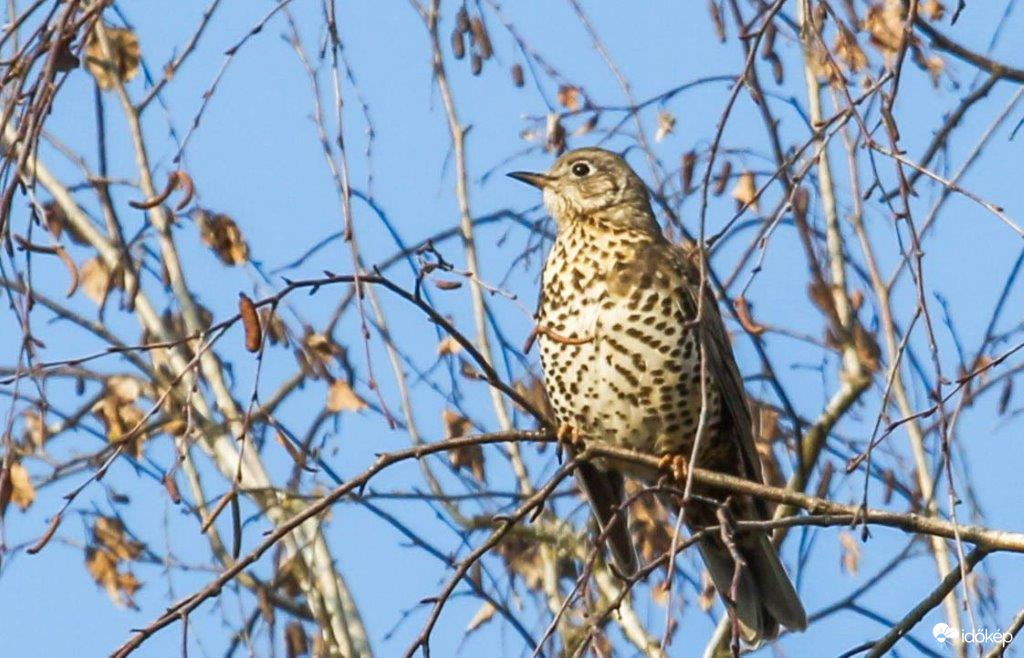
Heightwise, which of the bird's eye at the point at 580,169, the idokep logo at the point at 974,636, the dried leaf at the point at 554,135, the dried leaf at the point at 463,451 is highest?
the dried leaf at the point at 554,135

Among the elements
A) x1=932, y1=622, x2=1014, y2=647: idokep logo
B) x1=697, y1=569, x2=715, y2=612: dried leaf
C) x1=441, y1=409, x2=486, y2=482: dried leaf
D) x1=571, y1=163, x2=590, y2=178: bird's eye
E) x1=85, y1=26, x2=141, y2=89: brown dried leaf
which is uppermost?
x1=85, y1=26, x2=141, y2=89: brown dried leaf

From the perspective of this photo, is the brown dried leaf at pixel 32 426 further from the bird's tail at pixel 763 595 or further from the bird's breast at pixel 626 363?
Answer: the bird's tail at pixel 763 595

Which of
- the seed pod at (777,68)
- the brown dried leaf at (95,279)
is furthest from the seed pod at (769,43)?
the brown dried leaf at (95,279)

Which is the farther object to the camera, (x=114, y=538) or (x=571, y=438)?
(x=114, y=538)

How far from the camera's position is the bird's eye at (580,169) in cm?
650

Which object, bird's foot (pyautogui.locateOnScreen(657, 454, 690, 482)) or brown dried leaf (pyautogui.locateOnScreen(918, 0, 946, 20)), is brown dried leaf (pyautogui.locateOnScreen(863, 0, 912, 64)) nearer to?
brown dried leaf (pyautogui.locateOnScreen(918, 0, 946, 20))

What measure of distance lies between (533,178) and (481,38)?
3.69ft

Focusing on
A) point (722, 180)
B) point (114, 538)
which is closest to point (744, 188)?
point (722, 180)

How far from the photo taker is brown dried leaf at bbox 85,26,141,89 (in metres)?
6.10

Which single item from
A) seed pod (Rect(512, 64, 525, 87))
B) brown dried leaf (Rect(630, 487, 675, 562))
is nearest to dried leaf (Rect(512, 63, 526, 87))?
seed pod (Rect(512, 64, 525, 87))

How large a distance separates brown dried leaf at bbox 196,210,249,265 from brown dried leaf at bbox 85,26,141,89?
564mm

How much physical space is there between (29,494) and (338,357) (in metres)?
1.15

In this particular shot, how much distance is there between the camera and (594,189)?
6.40 metres

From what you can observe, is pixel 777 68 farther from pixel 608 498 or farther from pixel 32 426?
pixel 32 426
